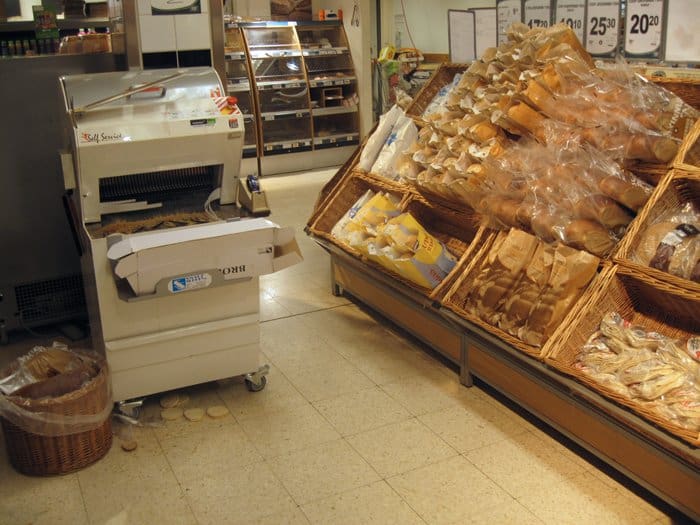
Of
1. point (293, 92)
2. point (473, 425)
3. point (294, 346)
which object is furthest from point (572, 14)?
point (293, 92)

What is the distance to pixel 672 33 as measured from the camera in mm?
3520

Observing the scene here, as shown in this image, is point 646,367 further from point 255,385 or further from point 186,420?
point 186,420

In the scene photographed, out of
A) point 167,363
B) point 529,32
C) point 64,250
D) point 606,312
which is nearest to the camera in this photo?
point 606,312

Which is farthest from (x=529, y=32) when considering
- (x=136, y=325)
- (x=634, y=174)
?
(x=136, y=325)

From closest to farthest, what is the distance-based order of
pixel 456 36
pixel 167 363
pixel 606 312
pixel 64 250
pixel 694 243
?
pixel 694 243 < pixel 606 312 < pixel 167 363 < pixel 64 250 < pixel 456 36

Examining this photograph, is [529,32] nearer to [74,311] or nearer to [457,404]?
[457,404]

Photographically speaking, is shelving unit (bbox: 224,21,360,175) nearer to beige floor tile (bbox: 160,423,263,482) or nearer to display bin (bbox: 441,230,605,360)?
display bin (bbox: 441,230,605,360)

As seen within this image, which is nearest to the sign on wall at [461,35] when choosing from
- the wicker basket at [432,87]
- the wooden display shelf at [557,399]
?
the wicker basket at [432,87]

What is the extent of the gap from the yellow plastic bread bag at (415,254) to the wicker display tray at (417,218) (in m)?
0.08

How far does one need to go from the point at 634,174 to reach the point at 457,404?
1.35 metres

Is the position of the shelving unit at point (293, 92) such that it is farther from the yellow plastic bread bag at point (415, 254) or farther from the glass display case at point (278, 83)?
the yellow plastic bread bag at point (415, 254)

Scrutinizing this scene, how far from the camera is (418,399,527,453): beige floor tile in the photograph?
3314 millimetres

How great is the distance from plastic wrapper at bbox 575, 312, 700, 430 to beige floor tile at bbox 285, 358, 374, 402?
4.15 feet

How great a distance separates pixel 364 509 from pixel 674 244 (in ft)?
5.21
